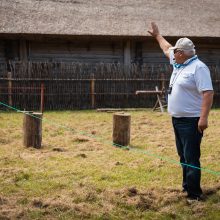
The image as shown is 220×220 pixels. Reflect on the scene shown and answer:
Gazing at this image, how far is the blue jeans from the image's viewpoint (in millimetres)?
4551

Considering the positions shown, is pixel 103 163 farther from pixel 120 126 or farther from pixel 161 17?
pixel 161 17

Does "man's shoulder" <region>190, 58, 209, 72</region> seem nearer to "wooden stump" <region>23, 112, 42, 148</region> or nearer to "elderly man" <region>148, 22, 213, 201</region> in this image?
"elderly man" <region>148, 22, 213, 201</region>

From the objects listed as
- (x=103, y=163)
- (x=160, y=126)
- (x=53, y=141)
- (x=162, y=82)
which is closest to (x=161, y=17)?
(x=162, y=82)

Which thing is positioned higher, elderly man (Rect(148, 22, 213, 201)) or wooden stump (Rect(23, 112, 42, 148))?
elderly man (Rect(148, 22, 213, 201))

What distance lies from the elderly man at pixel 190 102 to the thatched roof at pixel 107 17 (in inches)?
435

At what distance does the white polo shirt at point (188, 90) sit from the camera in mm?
4404

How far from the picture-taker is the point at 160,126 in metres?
10.7

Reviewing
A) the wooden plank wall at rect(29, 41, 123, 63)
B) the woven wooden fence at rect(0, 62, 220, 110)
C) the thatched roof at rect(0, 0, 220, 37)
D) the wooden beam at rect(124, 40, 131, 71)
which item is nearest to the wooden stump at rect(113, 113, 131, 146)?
the woven wooden fence at rect(0, 62, 220, 110)

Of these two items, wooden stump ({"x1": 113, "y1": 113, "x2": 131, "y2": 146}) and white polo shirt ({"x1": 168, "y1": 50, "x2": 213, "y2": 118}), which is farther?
wooden stump ({"x1": 113, "y1": 113, "x2": 131, "y2": 146})

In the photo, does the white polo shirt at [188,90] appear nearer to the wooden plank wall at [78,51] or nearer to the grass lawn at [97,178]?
the grass lawn at [97,178]

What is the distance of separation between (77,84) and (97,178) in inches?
372

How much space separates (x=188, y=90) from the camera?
14.8ft

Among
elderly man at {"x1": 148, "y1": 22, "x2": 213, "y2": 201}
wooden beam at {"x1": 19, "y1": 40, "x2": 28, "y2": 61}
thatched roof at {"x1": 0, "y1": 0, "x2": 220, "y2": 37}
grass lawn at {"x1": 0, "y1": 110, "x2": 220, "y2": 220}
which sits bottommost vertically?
grass lawn at {"x1": 0, "y1": 110, "x2": 220, "y2": 220}

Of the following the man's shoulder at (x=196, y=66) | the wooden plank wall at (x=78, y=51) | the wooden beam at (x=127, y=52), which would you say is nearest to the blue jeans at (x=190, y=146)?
the man's shoulder at (x=196, y=66)
